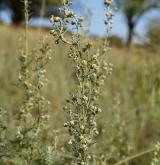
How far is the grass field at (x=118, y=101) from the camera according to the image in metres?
3.89

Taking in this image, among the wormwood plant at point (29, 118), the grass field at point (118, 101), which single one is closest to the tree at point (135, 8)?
the grass field at point (118, 101)

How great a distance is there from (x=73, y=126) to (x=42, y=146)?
2.04 ft

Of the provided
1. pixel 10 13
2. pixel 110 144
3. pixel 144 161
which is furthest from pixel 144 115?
pixel 10 13

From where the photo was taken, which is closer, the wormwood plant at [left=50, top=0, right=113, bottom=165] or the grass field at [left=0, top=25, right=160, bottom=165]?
the wormwood plant at [left=50, top=0, right=113, bottom=165]

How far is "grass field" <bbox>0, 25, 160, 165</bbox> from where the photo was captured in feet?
12.8

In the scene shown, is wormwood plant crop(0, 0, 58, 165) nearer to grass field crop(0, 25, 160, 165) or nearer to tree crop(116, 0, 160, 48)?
grass field crop(0, 25, 160, 165)

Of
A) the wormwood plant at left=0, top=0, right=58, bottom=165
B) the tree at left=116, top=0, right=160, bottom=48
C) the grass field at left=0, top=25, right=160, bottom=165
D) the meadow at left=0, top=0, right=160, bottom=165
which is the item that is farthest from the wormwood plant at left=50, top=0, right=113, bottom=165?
the tree at left=116, top=0, right=160, bottom=48

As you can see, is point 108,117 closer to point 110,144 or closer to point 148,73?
point 110,144

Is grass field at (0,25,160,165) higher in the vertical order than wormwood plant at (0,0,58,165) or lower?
lower

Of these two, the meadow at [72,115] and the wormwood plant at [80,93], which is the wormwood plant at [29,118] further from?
the wormwood plant at [80,93]

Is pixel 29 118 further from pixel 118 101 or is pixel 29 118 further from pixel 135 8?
pixel 135 8

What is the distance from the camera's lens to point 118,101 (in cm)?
413

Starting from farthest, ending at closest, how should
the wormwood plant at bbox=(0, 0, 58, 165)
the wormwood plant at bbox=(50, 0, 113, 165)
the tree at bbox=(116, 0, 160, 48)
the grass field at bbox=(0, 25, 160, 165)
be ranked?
the tree at bbox=(116, 0, 160, 48) → the grass field at bbox=(0, 25, 160, 165) → the wormwood plant at bbox=(0, 0, 58, 165) → the wormwood plant at bbox=(50, 0, 113, 165)

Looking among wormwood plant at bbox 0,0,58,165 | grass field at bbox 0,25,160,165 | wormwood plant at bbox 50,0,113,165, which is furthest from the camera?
grass field at bbox 0,25,160,165
